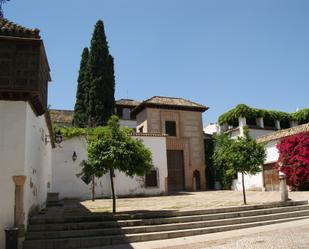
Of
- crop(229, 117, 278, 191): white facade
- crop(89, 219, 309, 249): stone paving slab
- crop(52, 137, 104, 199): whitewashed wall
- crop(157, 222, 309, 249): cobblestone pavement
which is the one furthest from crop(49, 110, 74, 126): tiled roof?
crop(157, 222, 309, 249): cobblestone pavement

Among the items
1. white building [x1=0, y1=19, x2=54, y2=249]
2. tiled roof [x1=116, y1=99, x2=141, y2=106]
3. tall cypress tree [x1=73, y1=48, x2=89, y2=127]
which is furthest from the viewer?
tiled roof [x1=116, y1=99, x2=141, y2=106]

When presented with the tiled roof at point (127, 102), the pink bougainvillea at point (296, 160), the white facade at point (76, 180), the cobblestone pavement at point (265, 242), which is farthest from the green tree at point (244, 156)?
the tiled roof at point (127, 102)

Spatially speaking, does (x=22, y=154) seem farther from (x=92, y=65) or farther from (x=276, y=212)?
(x=92, y=65)

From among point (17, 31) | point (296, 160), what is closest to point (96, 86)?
point (296, 160)

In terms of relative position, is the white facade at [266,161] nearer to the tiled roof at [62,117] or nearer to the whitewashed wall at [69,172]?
A: the whitewashed wall at [69,172]

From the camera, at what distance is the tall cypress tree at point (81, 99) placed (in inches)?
1117

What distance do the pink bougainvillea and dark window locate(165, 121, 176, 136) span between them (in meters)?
10.1

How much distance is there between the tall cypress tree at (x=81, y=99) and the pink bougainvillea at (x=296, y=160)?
15475mm

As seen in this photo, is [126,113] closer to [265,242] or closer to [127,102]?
[127,102]

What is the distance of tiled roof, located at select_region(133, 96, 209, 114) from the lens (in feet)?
98.9

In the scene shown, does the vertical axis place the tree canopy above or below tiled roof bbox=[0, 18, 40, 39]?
above

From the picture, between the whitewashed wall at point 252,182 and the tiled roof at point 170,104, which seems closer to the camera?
the whitewashed wall at point 252,182

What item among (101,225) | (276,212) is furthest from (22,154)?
(276,212)

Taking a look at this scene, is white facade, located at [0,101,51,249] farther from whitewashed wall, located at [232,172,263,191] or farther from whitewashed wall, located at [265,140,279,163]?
whitewashed wall, located at [232,172,263,191]
